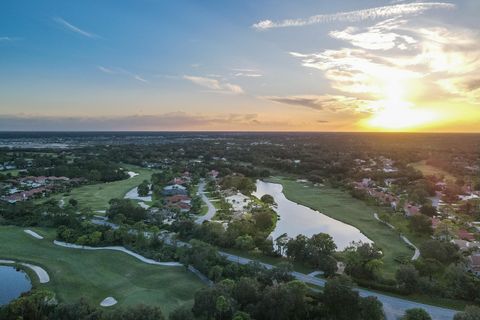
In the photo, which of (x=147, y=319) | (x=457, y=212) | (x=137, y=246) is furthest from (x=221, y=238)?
(x=457, y=212)

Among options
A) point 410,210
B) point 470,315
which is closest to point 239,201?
point 410,210

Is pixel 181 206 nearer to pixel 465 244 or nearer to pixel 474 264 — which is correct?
pixel 465 244

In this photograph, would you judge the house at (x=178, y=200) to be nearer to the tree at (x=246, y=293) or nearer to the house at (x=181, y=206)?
the house at (x=181, y=206)

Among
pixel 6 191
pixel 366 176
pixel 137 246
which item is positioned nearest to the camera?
pixel 137 246

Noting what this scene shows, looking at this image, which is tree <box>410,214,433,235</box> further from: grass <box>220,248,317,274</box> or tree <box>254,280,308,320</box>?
tree <box>254,280,308,320</box>

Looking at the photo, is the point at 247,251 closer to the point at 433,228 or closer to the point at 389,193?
the point at 433,228
